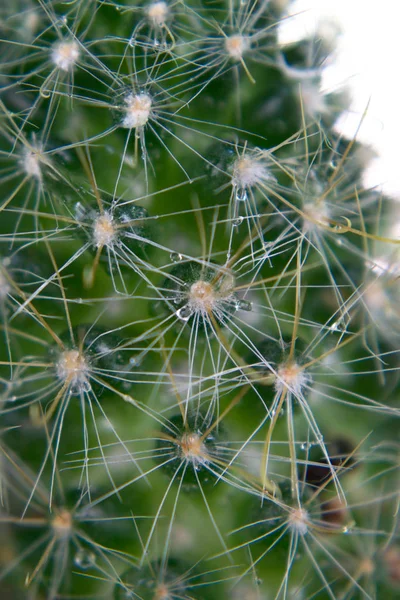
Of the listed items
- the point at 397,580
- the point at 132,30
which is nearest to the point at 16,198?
the point at 132,30

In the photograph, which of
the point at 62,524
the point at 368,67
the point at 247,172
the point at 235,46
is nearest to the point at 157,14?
the point at 235,46

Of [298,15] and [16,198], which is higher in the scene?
[298,15]

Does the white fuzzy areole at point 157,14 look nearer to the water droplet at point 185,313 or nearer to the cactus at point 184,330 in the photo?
the cactus at point 184,330

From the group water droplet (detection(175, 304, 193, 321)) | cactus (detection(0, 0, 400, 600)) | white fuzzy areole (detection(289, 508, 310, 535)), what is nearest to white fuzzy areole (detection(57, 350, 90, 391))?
cactus (detection(0, 0, 400, 600))

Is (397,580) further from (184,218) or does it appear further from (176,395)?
Result: (184,218)

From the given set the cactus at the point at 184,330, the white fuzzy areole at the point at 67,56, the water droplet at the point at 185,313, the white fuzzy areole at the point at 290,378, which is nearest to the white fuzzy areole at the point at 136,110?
the cactus at the point at 184,330
